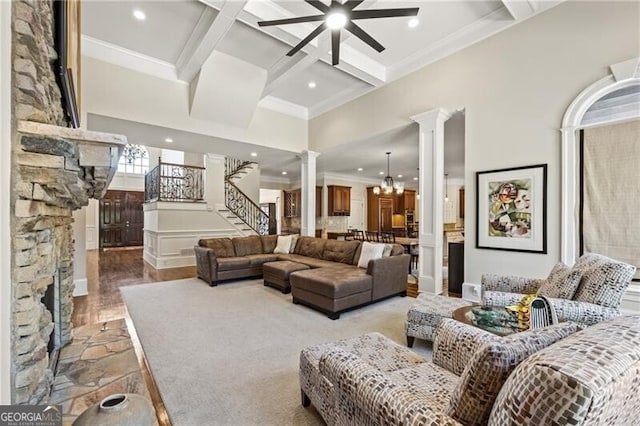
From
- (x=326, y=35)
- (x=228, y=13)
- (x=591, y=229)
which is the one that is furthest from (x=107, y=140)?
(x=591, y=229)

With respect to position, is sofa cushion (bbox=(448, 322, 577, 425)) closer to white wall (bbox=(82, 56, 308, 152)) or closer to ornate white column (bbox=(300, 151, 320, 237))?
white wall (bbox=(82, 56, 308, 152))

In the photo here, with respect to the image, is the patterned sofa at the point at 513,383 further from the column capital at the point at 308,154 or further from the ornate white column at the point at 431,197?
the column capital at the point at 308,154

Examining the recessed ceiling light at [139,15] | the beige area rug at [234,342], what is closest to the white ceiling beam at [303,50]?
the recessed ceiling light at [139,15]

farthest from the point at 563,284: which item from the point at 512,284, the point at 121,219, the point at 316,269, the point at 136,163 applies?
the point at 136,163

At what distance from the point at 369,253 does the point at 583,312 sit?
2725 mm

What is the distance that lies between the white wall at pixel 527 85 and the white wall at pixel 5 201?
4.66m

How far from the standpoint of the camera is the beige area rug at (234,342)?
6.33ft

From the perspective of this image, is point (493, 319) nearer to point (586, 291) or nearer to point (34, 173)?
point (586, 291)

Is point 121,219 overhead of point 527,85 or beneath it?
beneath

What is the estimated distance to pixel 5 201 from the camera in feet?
3.98

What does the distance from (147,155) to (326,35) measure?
11395 millimetres

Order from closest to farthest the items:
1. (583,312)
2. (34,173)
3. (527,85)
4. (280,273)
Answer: (34,173) < (583,312) < (527,85) < (280,273)

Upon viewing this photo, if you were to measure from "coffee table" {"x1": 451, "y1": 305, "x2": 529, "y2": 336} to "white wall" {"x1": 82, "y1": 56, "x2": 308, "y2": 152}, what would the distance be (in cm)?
546

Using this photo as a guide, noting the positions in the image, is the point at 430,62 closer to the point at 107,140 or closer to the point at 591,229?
the point at 591,229
